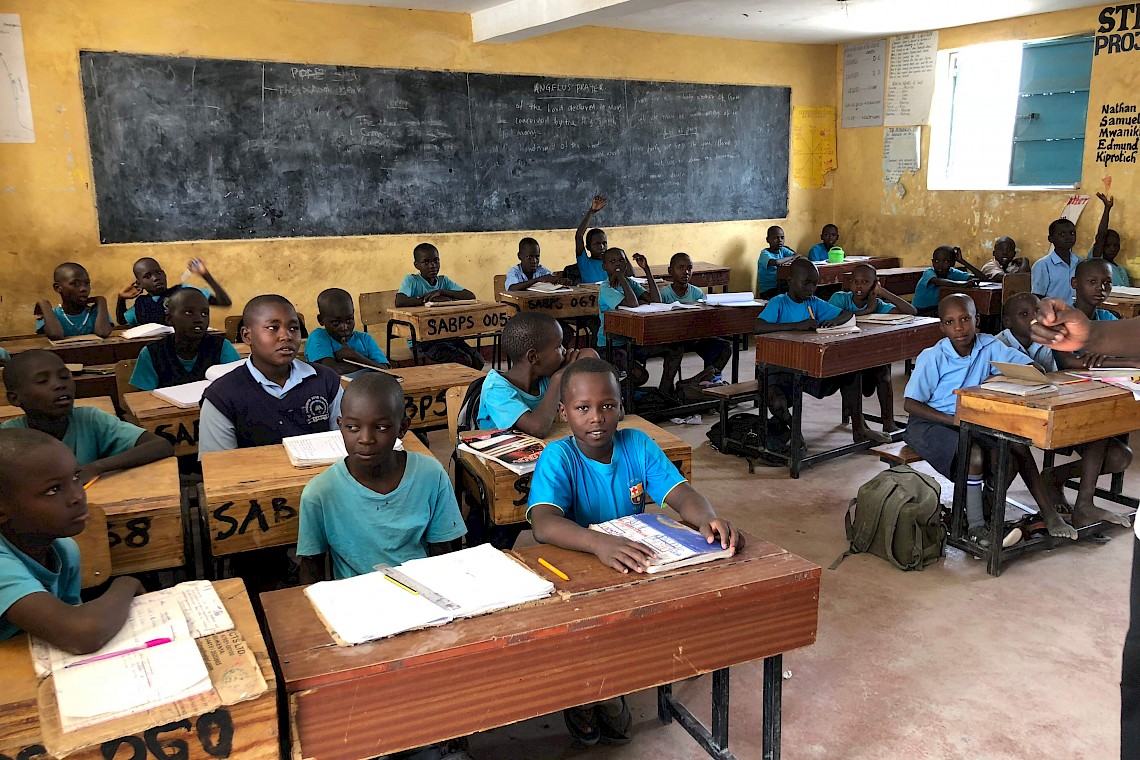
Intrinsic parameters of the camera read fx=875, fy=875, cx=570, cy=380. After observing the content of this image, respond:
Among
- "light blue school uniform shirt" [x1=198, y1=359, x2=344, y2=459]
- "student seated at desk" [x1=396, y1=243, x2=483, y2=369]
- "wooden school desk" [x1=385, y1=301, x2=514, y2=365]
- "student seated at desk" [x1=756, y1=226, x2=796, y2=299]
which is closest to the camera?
"light blue school uniform shirt" [x1=198, y1=359, x2=344, y2=459]

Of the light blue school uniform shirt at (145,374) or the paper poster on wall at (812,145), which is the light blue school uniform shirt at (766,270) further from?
the light blue school uniform shirt at (145,374)

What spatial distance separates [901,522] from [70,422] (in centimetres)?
286

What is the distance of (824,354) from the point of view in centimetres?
436

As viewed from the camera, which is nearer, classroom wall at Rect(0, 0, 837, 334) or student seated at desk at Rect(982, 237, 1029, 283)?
classroom wall at Rect(0, 0, 837, 334)

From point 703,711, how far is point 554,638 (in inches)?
44.3

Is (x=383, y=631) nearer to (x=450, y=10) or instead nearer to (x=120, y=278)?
(x=120, y=278)

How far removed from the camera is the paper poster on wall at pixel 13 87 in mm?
5688

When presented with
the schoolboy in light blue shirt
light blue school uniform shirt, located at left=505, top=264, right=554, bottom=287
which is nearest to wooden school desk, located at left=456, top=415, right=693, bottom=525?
the schoolboy in light blue shirt

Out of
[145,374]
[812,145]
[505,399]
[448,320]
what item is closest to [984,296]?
[812,145]

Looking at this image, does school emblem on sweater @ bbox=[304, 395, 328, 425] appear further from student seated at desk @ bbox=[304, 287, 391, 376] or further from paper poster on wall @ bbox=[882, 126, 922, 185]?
paper poster on wall @ bbox=[882, 126, 922, 185]

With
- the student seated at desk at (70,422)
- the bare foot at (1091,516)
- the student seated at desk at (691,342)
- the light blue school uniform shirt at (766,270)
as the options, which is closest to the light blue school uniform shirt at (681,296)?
the student seated at desk at (691,342)

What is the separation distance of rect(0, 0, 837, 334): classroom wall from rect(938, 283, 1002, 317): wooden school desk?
277 cm

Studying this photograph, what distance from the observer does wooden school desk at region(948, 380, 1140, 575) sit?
122 inches

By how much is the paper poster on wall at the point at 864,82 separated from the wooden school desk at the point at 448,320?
552 cm
